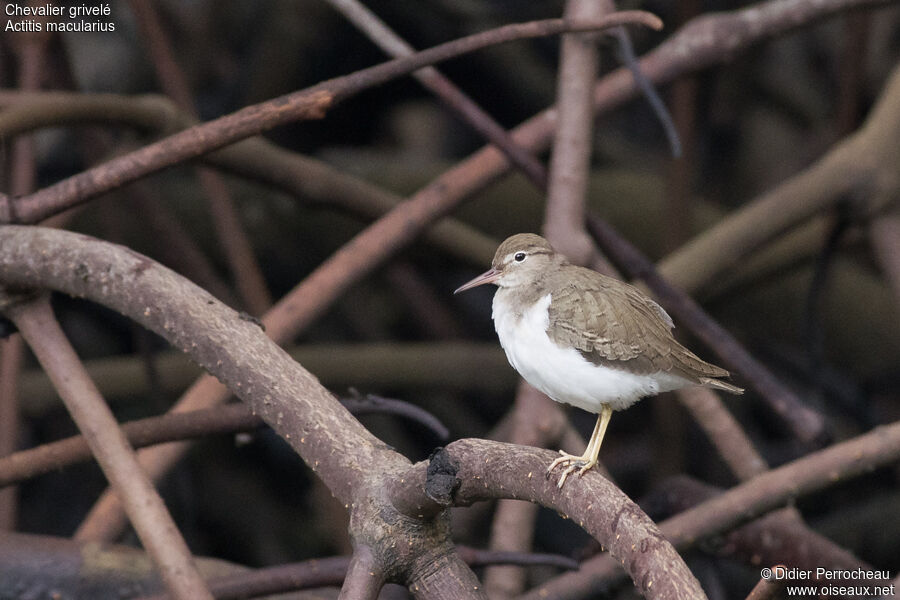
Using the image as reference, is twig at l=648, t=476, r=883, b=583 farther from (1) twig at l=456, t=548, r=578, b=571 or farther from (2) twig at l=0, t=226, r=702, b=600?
(2) twig at l=0, t=226, r=702, b=600

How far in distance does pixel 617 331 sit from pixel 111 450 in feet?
4.11

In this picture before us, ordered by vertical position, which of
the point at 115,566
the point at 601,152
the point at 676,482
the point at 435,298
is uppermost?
the point at 601,152

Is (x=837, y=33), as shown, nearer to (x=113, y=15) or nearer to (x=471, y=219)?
(x=471, y=219)

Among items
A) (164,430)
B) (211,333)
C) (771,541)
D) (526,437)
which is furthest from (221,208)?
(771,541)

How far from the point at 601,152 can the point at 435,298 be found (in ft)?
5.31

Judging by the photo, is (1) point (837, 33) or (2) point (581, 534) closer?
(2) point (581, 534)

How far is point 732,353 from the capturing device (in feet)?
10.1

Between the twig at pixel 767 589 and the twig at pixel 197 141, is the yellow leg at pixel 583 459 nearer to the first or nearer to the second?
the twig at pixel 767 589

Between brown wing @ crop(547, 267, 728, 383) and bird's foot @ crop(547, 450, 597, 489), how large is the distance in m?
0.25

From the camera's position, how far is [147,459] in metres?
3.15

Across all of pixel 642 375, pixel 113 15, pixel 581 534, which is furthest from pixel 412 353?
pixel 113 15

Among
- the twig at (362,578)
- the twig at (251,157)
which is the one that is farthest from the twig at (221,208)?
the twig at (362,578)

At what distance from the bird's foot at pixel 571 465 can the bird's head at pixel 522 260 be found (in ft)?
1.62

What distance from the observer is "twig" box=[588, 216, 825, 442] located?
9.87ft
